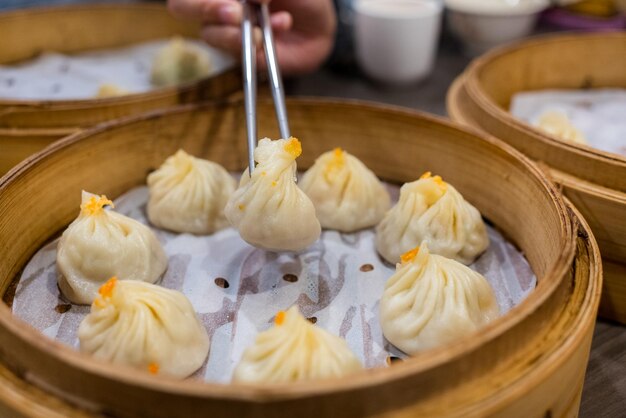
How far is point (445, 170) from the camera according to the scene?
1.95 meters

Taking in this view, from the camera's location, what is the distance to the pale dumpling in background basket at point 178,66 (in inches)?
106

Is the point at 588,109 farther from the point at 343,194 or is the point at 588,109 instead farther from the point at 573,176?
the point at 343,194

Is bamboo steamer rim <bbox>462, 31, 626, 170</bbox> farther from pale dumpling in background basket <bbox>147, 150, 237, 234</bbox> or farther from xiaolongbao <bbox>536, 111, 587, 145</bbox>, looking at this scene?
pale dumpling in background basket <bbox>147, 150, 237, 234</bbox>

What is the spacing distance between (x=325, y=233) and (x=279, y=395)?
0.97 metres

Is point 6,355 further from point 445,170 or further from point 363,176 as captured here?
point 445,170

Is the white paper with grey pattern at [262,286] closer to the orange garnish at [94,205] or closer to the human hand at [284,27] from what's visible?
the orange garnish at [94,205]

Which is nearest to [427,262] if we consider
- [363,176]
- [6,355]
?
[363,176]

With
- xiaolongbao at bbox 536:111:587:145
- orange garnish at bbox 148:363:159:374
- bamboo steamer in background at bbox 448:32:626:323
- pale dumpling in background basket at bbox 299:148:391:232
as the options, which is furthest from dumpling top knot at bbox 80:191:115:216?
xiaolongbao at bbox 536:111:587:145

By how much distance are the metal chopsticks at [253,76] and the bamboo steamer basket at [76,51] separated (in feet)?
1.26

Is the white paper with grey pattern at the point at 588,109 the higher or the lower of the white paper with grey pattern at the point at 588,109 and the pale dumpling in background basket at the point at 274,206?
the lower

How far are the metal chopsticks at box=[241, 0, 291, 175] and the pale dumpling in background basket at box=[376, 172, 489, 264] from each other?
39cm

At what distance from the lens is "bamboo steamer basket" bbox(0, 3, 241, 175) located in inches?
80.5

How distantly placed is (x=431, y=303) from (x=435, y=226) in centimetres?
35

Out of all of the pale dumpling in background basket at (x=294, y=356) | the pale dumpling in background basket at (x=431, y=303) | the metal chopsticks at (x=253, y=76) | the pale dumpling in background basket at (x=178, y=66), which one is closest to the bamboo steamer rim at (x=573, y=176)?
the pale dumpling in background basket at (x=431, y=303)
